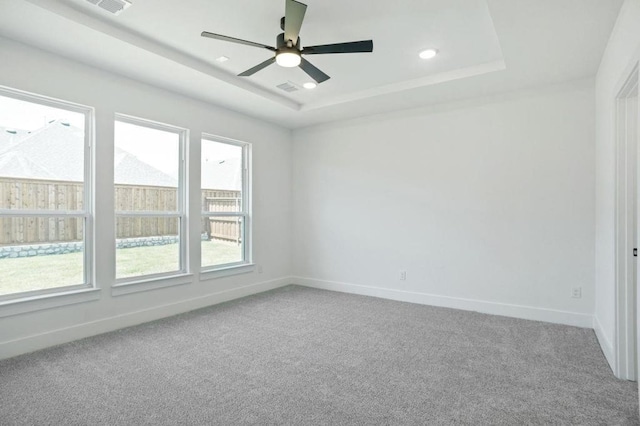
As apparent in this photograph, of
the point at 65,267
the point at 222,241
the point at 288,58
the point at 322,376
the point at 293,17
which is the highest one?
the point at 293,17

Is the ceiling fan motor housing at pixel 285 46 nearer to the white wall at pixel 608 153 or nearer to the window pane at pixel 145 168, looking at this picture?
the white wall at pixel 608 153

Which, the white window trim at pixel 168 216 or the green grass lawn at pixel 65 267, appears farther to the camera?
the white window trim at pixel 168 216

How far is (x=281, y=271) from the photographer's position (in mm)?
5867

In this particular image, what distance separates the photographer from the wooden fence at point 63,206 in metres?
3.08

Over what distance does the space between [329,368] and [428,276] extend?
241cm

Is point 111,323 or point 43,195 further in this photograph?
point 111,323

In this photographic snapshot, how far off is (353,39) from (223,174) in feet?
8.85

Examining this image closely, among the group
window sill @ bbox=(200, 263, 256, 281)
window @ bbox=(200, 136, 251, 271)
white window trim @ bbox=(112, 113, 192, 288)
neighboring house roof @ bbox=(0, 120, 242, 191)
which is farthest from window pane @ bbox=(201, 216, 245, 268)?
neighboring house roof @ bbox=(0, 120, 242, 191)

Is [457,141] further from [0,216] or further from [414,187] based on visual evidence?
[0,216]

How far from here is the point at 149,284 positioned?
157 inches

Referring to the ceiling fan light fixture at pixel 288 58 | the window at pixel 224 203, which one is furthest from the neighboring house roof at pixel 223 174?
the ceiling fan light fixture at pixel 288 58

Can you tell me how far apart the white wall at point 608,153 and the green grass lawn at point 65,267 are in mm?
4313

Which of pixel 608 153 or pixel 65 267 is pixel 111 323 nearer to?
pixel 65 267

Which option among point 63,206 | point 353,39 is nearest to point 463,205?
point 353,39
